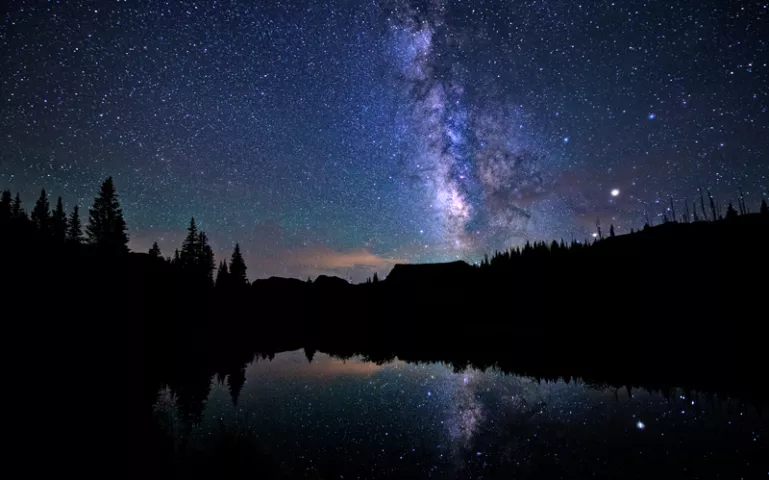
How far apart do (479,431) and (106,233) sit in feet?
218

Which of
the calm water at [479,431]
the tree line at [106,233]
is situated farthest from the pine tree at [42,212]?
the calm water at [479,431]

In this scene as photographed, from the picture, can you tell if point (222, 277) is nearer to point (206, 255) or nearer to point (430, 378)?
point (206, 255)

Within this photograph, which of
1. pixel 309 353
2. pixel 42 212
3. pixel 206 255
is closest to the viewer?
pixel 309 353

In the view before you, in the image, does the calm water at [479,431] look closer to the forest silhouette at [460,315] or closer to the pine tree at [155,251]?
the forest silhouette at [460,315]

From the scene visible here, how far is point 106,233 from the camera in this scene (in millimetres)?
55594

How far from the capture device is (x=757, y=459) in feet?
33.6

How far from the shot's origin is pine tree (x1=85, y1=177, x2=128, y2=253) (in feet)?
177

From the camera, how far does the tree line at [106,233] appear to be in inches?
1620

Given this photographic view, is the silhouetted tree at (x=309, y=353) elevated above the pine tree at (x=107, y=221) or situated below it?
below

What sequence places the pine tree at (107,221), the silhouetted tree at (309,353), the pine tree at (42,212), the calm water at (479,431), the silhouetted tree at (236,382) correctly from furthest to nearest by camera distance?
the pine tree at (42,212) < the pine tree at (107,221) < the silhouetted tree at (309,353) < the silhouetted tree at (236,382) < the calm water at (479,431)

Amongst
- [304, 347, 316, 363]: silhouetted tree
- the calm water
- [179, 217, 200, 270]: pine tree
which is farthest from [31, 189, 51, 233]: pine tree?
the calm water

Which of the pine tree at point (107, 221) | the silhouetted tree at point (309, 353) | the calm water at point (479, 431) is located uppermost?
the pine tree at point (107, 221)

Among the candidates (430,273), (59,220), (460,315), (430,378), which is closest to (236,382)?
(430,378)

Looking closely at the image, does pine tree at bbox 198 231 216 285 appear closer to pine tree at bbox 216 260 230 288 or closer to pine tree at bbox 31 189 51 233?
pine tree at bbox 216 260 230 288
